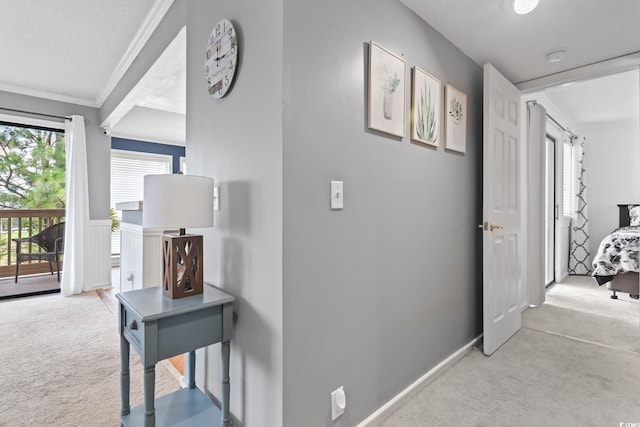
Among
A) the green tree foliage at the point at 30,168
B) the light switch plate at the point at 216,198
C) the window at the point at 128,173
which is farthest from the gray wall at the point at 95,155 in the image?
the light switch plate at the point at 216,198

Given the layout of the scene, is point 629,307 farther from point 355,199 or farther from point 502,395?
point 355,199

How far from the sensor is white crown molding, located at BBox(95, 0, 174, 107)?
7.11 ft

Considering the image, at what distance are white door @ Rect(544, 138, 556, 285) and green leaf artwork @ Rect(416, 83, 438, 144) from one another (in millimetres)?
3192

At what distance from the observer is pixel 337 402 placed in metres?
1.40

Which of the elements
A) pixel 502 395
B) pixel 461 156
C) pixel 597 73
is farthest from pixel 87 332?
pixel 597 73

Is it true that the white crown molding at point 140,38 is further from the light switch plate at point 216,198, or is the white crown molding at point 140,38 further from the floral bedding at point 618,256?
the floral bedding at point 618,256

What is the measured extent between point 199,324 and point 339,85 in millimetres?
1163

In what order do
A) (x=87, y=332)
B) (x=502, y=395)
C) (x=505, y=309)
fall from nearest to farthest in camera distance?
(x=502, y=395)
(x=505, y=309)
(x=87, y=332)

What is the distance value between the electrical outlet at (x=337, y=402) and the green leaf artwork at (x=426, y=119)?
1.41 meters

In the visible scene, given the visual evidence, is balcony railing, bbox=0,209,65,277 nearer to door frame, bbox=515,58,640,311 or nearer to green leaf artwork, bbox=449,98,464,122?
green leaf artwork, bbox=449,98,464,122

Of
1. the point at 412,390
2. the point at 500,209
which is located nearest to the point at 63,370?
the point at 412,390

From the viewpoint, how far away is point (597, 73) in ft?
7.98

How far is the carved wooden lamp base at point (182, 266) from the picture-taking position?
138 cm

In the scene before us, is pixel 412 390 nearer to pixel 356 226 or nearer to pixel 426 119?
pixel 356 226
